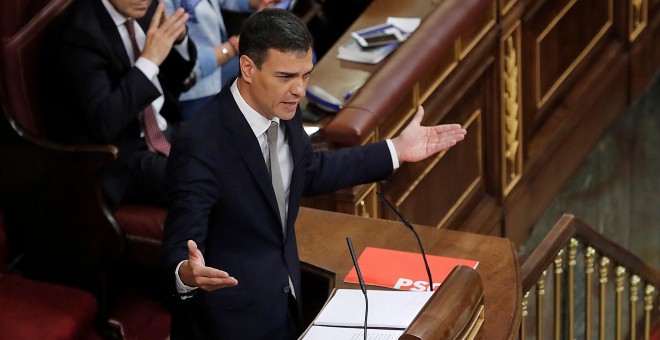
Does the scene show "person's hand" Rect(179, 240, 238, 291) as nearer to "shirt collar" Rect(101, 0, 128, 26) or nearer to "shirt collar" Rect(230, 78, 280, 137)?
"shirt collar" Rect(230, 78, 280, 137)

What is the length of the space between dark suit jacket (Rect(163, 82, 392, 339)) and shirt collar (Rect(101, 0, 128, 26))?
113 cm

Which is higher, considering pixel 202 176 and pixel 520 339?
pixel 202 176

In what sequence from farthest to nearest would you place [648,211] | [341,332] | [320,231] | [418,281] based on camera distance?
[648,211], [320,231], [418,281], [341,332]

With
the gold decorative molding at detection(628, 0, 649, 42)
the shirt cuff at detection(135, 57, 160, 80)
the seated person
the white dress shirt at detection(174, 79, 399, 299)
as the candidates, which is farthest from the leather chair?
the gold decorative molding at detection(628, 0, 649, 42)

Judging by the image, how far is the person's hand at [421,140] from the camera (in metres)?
2.96

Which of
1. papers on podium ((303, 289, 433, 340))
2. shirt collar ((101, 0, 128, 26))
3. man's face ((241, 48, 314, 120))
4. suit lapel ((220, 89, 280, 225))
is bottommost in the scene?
papers on podium ((303, 289, 433, 340))

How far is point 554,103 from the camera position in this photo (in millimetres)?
5336

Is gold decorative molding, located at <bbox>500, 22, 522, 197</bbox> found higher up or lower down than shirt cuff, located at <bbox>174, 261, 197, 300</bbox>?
lower down

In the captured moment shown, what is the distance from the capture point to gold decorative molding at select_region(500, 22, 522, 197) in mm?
4840

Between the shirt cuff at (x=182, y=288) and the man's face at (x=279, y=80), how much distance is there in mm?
384

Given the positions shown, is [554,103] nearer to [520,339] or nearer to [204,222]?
[520,339]

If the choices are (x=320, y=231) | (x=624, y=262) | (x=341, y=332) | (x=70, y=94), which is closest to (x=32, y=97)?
(x=70, y=94)

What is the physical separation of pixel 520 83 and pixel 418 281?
7.53ft

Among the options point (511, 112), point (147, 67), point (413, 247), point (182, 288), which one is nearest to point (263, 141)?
point (182, 288)
